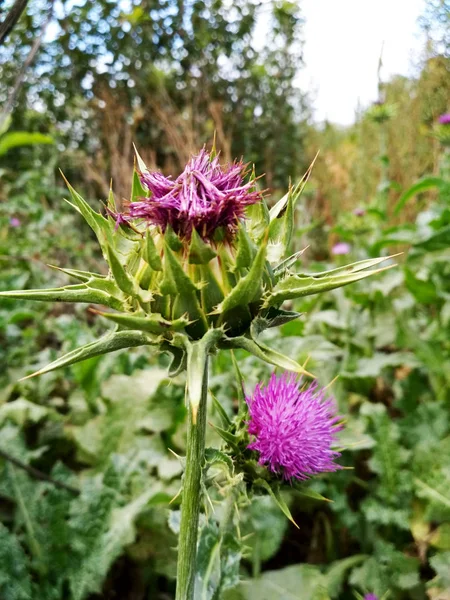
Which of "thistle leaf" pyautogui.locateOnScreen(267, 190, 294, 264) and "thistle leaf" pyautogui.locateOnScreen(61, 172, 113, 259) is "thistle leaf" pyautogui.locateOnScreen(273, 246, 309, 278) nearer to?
"thistle leaf" pyautogui.locateOnScreen(267, 190, 294, 264)

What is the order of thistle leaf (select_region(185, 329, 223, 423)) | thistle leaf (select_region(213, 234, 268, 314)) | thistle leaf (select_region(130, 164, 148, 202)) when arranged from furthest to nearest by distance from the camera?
thistle leaf (select_region(130, 164, 148, 202)) → thistle leaf (select_region(213, 234, 268, 314)) → thistle leaf (select_region(185, 329, 223, 423))

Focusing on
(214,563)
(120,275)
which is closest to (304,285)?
(120,275)

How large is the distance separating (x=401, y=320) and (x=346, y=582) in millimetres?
1255

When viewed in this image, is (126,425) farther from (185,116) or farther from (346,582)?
(185,116)

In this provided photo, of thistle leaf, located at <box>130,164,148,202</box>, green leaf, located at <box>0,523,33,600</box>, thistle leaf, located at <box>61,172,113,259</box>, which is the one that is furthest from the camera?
green leaf, located at <box>0,523,33,600</box>

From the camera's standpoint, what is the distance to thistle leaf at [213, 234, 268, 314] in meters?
0.91

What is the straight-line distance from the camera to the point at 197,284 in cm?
97

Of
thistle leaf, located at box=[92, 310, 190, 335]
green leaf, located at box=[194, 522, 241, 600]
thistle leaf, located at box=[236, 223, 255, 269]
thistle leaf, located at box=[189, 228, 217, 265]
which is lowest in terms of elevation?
green leaf, located at box=[194, 522, 241, 600]

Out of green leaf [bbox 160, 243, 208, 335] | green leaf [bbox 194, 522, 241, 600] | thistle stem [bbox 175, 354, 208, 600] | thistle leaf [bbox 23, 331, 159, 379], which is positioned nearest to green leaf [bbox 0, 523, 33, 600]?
green leaf [bbox 194, 522, 241, 600]

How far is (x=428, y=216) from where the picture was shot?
3.29 m

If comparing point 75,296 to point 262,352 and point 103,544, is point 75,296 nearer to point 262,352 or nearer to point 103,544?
point 262,352

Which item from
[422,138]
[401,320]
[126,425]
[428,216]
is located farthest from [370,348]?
[422,138]

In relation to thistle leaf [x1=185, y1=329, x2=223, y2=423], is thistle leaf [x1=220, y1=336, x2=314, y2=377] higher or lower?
higher

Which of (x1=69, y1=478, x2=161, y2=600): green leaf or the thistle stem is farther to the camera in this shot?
(x1=69, y1=478, x2=161, y2=600): green leaf
